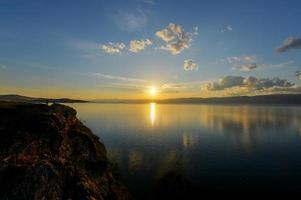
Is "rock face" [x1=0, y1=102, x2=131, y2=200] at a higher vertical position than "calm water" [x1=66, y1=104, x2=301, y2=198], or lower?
higher

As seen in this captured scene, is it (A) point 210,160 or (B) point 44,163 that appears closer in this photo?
(B) point 44,163

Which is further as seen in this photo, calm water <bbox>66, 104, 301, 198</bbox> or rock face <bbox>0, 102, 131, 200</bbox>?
calm water <bbox>66, 104, 301, 198</bbox>

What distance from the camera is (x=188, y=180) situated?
40.6 metres

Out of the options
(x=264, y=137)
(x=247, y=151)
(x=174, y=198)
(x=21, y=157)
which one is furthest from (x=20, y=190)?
(x=264, y=137)

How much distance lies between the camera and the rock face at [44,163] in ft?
59.7

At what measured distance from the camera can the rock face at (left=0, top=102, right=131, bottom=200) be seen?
18.2 m

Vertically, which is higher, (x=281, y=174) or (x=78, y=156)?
(x=78, y=156)

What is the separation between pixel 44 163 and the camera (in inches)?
789

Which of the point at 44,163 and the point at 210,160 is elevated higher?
the point at 44,163

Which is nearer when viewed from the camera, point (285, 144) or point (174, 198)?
point (174, 198)

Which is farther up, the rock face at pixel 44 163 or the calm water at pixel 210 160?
the rock face at pixel 44 163

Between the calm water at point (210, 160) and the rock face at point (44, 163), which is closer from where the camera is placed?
the rock face at point (44, 163)

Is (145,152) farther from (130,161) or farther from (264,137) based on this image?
(264,137)

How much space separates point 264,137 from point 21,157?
8161 centimetres
